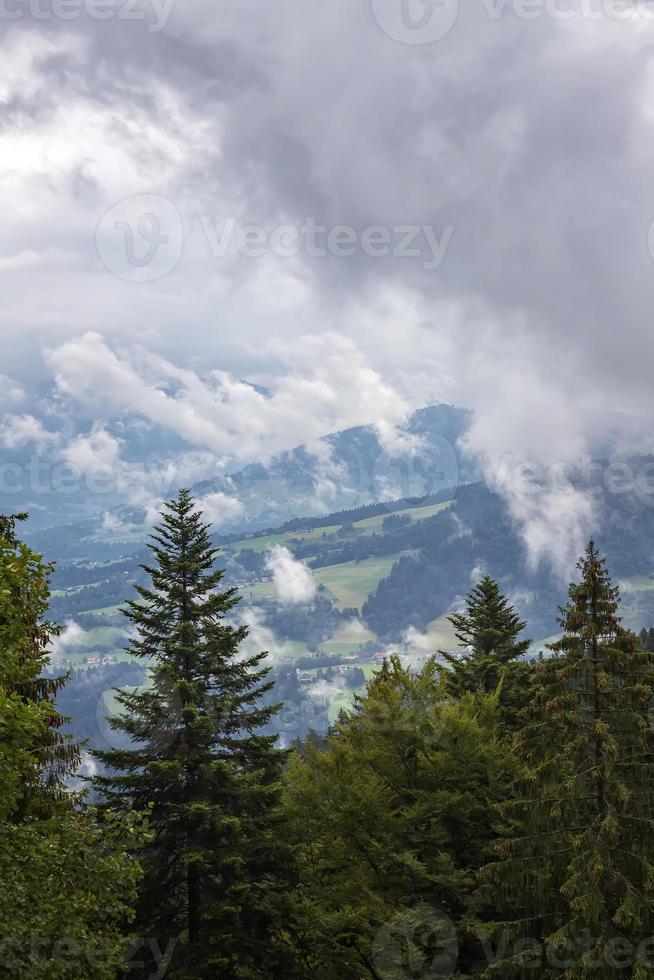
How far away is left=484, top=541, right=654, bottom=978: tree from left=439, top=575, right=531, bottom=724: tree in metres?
13.5

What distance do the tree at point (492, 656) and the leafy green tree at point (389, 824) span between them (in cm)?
910

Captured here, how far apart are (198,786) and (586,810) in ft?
38.2

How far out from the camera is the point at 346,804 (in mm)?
24344

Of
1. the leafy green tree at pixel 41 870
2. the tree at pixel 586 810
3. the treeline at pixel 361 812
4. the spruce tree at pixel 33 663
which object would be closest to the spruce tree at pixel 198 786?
the treeline at pixel 361 812

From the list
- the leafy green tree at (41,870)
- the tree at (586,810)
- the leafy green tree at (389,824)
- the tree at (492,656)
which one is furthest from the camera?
the tree at (492,656)

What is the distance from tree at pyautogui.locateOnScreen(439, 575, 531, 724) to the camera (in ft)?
131

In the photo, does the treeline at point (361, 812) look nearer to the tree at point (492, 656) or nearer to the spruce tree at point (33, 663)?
the spruce tree at point (33, 663)

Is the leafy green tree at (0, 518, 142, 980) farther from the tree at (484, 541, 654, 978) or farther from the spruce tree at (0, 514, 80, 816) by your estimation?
the tree at (484, 541, 654, 978)

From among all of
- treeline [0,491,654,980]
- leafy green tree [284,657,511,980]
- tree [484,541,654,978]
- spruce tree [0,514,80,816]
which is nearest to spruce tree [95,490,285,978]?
treeline [0,491,654,980]

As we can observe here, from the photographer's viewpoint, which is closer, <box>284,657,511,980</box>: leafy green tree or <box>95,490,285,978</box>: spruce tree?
<box>284,657,511,980</box>: leafy green tree

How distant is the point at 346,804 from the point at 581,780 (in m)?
7.48

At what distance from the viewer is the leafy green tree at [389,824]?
23969 mm

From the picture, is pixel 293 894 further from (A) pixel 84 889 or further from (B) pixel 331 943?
(A) pixel 84 889

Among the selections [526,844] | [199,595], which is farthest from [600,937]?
[199,595]
